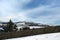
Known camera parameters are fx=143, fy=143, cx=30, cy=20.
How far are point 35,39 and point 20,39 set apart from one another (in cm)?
80

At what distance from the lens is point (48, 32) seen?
8.79 meters

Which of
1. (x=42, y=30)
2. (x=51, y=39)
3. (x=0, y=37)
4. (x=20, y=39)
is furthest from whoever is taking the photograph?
(x=42, y=30)

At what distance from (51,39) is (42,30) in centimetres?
178

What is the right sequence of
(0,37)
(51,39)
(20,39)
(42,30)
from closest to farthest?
(51,39)
(20,39)
(0,37)
(42,30)

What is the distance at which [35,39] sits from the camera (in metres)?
7.31

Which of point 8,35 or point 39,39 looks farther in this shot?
point 8,35

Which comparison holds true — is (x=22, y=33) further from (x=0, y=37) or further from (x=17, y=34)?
(x=0, y=37)

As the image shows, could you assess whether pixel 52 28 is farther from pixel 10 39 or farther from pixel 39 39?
pixel 10 39

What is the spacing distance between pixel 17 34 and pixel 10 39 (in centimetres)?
67

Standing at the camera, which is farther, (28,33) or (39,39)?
(28,33)

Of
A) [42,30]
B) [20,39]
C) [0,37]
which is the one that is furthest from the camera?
[42,30]

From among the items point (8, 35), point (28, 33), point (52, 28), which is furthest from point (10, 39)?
point (52, 28)

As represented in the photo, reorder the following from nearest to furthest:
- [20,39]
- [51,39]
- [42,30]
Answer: [51,39] < [20,39] < [42,30]

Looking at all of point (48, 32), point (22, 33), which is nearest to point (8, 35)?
point (22, 33)
